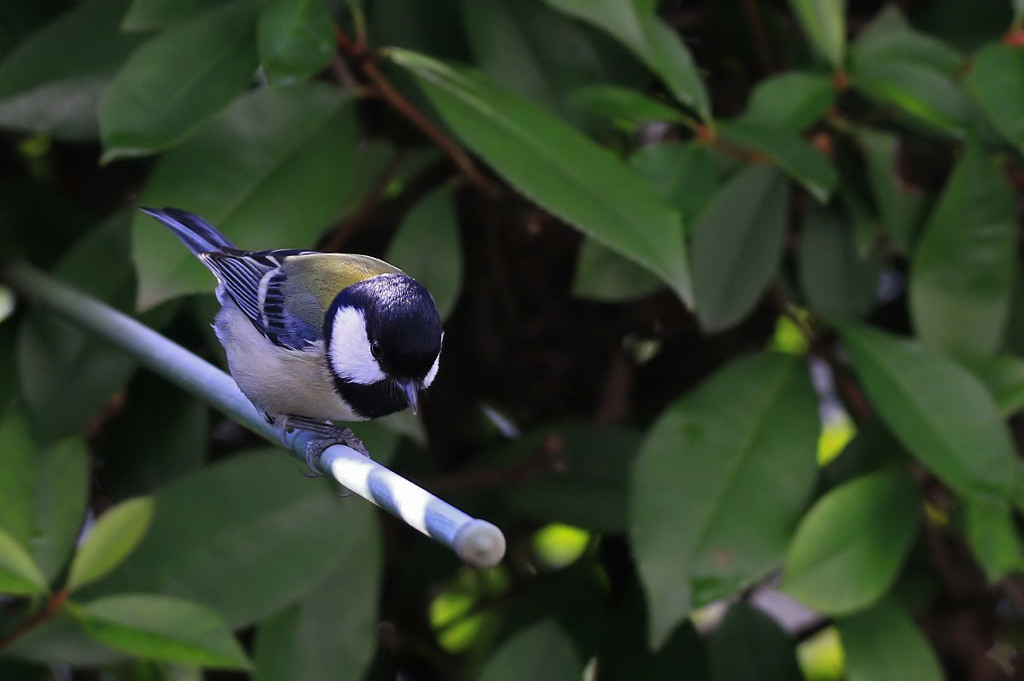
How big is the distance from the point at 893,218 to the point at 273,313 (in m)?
0.84

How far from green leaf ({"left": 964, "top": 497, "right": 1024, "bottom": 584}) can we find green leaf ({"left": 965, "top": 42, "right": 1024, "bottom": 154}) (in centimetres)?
44

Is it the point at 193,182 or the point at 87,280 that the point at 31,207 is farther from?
the point at 193,182

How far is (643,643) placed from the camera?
159 centimetres

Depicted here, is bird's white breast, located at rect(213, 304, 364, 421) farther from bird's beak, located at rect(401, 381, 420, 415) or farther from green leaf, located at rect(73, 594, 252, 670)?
green leaf, located at rect(73, 594, 252, 670)

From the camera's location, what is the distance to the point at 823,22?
1.52 metres

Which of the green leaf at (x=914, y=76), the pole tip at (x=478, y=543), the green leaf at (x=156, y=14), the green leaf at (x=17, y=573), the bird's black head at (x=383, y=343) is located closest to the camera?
the pole tip at (x=478, y=543)

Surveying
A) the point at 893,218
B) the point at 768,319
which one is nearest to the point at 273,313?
the point at 893,218

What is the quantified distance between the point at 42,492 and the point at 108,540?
20 centimetres

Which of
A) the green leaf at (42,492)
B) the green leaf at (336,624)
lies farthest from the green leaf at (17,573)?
the green leaf at (336,624)

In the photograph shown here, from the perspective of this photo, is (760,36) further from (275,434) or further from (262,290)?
(275,434)

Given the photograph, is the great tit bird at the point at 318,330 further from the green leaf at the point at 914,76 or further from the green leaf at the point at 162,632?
the green leaf at the point at 914,76

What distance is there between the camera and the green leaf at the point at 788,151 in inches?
55.8

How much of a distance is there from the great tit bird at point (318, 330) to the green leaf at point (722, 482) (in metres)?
0.38

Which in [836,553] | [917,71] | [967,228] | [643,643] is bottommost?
[643,643]
